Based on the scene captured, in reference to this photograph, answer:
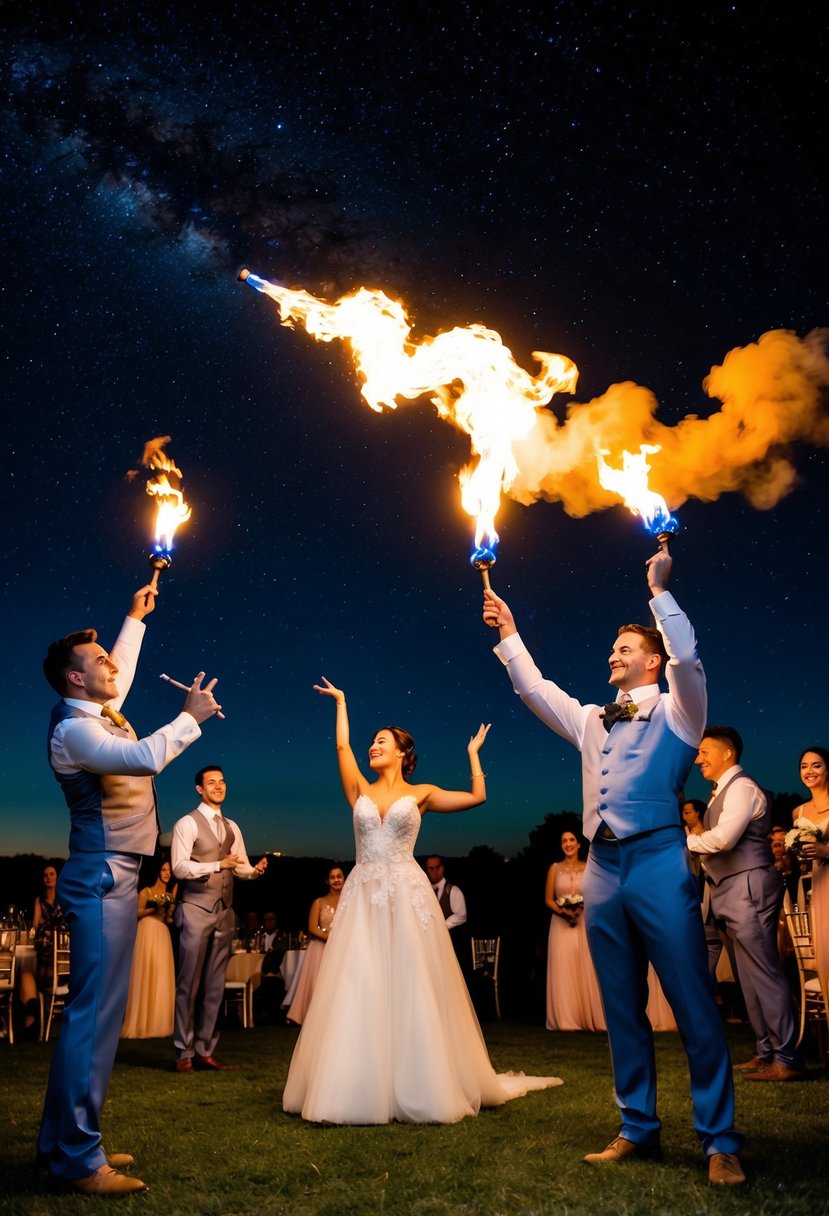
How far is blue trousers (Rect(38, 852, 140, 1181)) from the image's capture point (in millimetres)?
5023

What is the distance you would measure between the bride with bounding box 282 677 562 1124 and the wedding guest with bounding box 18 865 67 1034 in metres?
7.92

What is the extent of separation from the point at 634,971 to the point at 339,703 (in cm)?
349

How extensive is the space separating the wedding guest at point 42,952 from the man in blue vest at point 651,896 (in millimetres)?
10760

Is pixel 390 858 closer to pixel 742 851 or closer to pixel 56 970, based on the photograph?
pixel 742 851

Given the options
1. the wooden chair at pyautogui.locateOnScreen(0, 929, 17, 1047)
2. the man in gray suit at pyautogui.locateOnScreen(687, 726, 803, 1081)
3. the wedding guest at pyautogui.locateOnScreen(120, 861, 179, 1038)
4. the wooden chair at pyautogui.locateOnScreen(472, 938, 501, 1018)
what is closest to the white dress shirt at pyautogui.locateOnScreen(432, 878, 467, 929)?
the wooden chair at pyautogui.locateOnScreen(472, 938, 501, 1018)

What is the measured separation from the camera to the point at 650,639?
5930mm

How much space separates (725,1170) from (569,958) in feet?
37.2

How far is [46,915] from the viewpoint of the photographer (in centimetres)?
1488

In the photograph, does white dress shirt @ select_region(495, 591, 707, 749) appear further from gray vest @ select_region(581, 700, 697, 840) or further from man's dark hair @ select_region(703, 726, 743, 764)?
man's dark hair @ select_region(703, 726, 743, 764)

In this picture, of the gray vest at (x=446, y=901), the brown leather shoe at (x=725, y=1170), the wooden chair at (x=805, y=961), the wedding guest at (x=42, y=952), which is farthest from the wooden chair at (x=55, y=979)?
the brown leather shoe at (x=725, y=1170)

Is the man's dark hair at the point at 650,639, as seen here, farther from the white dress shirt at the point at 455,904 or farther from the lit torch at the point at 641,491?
the white dress shirt at the point at 455,904

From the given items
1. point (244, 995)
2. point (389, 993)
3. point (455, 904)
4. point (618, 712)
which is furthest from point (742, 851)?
point (244, 995)

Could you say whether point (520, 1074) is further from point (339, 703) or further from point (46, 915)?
point (46, 915)

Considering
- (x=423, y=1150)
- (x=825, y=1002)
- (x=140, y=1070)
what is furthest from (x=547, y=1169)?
(x=140, y=1070)
